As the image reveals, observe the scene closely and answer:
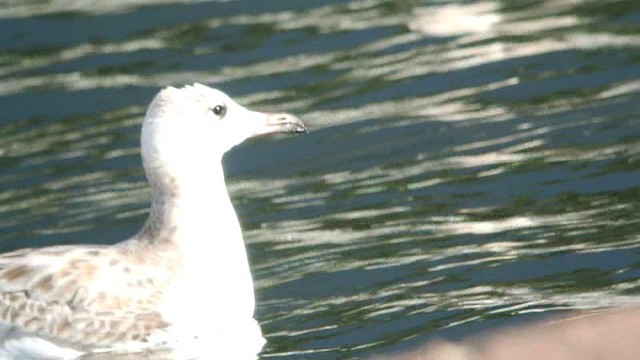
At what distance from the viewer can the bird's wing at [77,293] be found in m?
9.67

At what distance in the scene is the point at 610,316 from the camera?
13.0ft

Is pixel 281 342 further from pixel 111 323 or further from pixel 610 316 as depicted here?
pixel 610 316

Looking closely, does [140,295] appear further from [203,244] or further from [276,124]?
[276,124]

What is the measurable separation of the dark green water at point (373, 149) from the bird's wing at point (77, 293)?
0.79m

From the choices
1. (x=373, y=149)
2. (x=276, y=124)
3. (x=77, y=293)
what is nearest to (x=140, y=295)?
(x=77, y=293)

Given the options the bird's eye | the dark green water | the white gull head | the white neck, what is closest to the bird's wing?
the white neck

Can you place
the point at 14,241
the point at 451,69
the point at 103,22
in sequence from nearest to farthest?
the point at 14,241 < the point at 451,69 < the point at 103,22

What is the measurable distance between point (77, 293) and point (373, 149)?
13.5 ft

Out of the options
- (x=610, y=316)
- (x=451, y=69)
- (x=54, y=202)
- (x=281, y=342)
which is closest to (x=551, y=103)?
(x=451, y=69)

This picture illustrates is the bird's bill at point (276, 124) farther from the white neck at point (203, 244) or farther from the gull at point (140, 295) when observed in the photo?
the gull at point (140, 295)

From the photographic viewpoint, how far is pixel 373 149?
13445mm

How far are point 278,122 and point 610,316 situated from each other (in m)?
6.67

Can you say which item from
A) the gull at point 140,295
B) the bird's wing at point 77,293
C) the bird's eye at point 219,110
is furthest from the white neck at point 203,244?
the bird's eye at point 219,110

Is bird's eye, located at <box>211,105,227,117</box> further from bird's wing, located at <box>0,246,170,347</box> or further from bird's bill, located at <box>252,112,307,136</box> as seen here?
bird's wing, located at <box>0,246,170,347</box>
